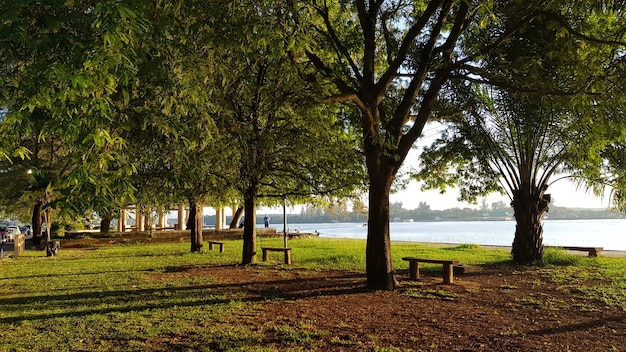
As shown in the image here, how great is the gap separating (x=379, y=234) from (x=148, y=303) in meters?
4.71

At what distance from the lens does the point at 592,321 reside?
6855mm

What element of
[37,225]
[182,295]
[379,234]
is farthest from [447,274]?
[37,225]

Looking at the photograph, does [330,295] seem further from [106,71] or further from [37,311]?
[106,71]

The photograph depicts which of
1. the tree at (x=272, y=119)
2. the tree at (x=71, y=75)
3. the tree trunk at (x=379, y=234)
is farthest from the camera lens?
the tree trunk at (x=379, y=234)

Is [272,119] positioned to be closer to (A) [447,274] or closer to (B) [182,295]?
(B) [182,295]

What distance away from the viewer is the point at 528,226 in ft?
48.1

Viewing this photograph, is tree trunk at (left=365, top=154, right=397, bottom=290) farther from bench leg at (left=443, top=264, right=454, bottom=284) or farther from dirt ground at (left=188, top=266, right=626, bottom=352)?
bench leg at (left=443, top=264, right=454, bottom=284)

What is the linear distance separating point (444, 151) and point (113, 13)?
1378 centimetres

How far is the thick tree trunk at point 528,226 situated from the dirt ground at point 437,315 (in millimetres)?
3541

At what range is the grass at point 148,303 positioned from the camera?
613 centimetres

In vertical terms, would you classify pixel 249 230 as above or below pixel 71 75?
below

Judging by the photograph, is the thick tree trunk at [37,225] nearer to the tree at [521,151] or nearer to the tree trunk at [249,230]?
the tree trunk at [249,230]

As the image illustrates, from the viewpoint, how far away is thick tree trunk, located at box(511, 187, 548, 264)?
14551 millimetres

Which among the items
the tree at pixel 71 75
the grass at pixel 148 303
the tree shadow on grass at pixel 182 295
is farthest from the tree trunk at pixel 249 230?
the tree at pixel 71 75
